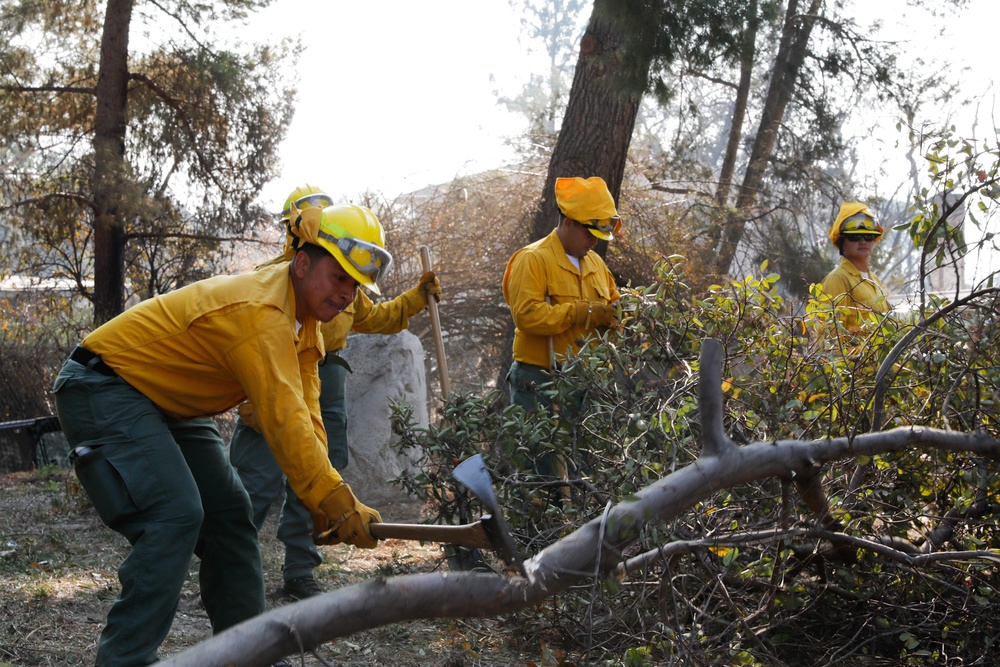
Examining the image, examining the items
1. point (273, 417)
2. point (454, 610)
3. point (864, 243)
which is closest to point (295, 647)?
point (454, 610)

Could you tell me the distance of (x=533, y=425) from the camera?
4.10m

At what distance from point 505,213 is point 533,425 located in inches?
208

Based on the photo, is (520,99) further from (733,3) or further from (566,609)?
(566,609)

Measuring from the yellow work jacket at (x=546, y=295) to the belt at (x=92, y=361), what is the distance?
87.9 inches

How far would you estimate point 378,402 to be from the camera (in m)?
7.93

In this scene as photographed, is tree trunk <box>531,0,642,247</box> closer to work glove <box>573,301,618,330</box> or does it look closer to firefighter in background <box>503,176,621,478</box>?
firefighter in background <box>503,176,621,478</box>

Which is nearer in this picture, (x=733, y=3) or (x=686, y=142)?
(x=733, y=3)

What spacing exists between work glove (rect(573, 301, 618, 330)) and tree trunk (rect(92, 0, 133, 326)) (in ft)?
17.8

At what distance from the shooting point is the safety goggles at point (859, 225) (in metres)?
5.48

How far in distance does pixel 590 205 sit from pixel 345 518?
8.02 ft

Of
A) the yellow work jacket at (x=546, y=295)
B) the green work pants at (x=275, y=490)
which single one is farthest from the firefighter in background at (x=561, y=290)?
the green work pants at (x=275, y=490)

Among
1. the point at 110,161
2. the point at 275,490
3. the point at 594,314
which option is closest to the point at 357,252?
the point at 275,490

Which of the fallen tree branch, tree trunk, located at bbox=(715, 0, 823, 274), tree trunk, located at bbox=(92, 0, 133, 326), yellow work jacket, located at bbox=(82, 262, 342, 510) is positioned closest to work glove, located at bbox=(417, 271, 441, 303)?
yellow work jacket, located at bbox=(82, 262, 342, 510)

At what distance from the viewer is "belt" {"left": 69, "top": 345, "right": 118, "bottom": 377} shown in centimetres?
301
